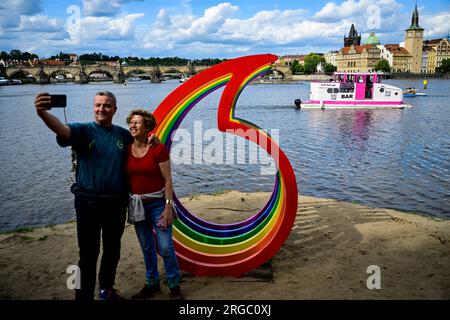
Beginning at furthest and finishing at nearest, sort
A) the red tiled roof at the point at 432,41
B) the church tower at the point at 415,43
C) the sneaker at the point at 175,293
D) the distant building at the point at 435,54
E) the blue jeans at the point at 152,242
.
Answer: the red tiled roof at the point at 432,41
the distant building at the point at 435,54
the church tower at the point at 415,43
the sneaker at the point at 175,293
the blue jeans at the point at 152,242

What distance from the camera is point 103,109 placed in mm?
3689

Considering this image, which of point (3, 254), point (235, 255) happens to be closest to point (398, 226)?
point (235, 255)

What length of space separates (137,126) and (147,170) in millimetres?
466

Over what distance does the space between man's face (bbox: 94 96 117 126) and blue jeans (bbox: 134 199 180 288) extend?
982 millimetres

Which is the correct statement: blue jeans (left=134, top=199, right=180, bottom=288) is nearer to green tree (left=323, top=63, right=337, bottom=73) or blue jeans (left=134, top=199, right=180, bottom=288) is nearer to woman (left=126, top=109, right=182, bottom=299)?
woman (left=126, top=109, right=182, bottom=299)

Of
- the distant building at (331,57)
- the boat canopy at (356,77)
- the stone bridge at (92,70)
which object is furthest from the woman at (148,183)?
the distant building at (331,57)

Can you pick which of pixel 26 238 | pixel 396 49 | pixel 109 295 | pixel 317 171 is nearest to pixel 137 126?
pixel 109 295

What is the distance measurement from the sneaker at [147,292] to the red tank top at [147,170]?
4.23 feet

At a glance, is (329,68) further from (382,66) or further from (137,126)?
(137,126)

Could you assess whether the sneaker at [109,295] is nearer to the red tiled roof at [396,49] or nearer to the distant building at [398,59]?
the distant building at [398,59]

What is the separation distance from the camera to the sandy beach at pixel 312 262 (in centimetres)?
448

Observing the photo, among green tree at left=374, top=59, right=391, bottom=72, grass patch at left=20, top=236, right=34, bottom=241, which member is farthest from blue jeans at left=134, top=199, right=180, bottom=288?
green tree at left=374, top=59, right=391, bottom=72

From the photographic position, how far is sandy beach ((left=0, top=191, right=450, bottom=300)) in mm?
4480

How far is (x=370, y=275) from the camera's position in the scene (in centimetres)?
484
